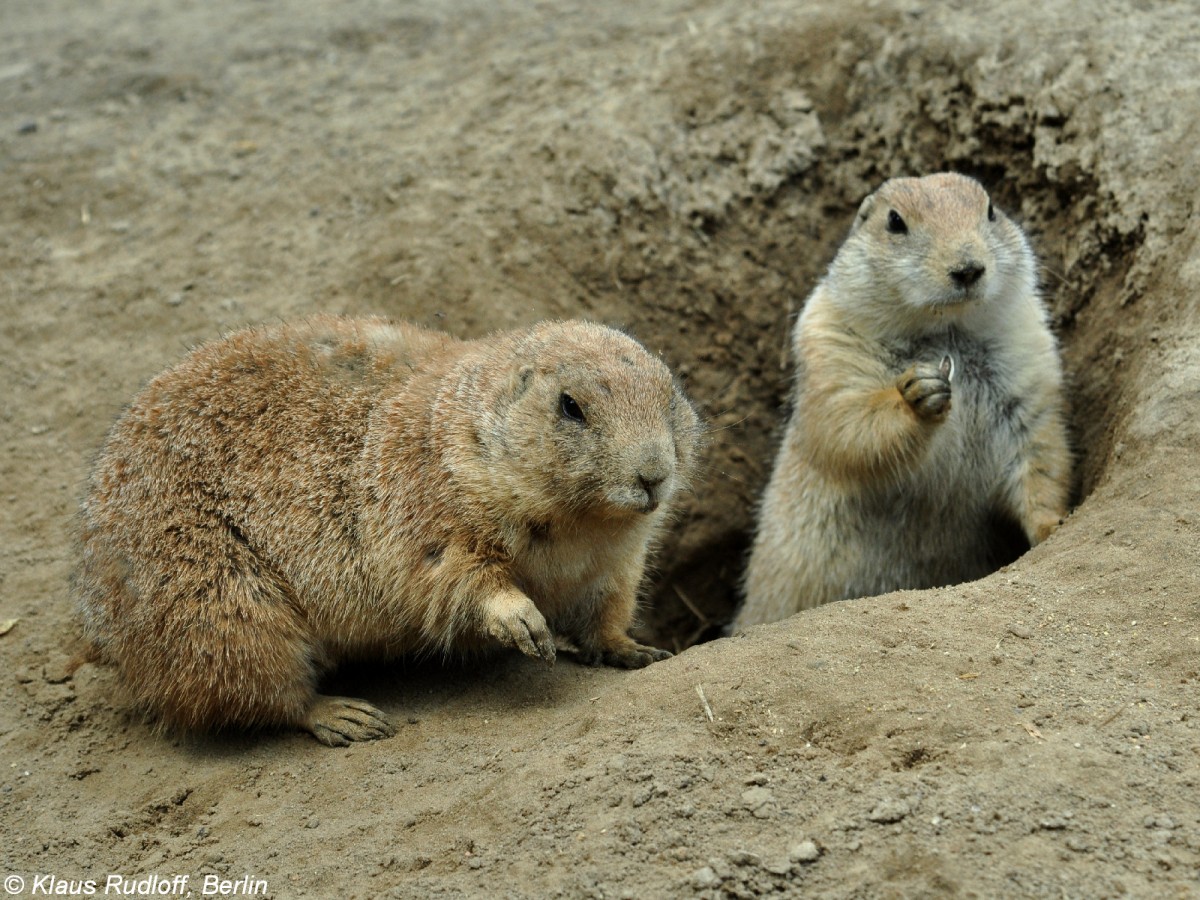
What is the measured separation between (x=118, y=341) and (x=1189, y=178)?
5937mm

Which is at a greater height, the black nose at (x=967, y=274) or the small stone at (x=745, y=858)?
the black nose at (x=967, y=274)

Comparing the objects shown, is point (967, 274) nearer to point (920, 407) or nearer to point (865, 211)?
point (920, 407)

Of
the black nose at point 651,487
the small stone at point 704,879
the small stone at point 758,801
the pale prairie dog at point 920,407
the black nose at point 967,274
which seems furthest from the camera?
the pale prairie dog at point 920,407

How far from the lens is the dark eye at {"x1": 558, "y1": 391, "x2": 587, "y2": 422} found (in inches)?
189

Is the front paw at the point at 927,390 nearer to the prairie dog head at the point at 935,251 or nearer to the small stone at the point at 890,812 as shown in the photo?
the prairie dog head at the point at 935,251

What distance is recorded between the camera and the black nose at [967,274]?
5852mm

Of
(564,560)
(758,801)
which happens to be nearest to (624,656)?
(564,560)

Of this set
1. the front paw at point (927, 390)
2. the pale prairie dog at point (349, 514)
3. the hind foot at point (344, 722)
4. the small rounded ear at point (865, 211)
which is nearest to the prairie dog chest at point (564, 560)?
the pale prairie dog at point (349, 514)

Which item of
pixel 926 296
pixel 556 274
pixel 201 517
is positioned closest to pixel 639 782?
pixel 201 517

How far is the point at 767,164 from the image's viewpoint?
797 centimetres

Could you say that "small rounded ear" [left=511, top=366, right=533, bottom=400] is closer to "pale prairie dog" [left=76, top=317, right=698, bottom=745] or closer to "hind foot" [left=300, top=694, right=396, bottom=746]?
"pale prairie dog" [left=76, top=317, right=698, bottom=745]

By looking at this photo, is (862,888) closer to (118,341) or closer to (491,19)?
(118,341)

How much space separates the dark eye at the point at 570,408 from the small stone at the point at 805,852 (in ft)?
6.09

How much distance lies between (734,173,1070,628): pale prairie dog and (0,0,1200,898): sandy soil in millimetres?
400
